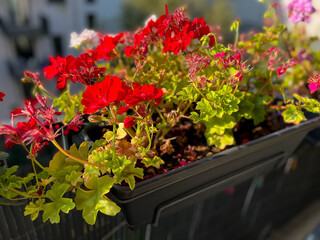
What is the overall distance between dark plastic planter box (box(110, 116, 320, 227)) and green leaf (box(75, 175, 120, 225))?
23 mm

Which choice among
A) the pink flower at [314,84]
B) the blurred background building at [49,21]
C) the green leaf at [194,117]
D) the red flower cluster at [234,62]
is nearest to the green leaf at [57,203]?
the green leaf at [194,117]

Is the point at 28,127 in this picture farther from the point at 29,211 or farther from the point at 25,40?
the point at 25,40

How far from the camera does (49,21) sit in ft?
33.9

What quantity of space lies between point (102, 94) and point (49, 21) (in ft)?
37.0

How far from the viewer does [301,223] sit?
5.09ft

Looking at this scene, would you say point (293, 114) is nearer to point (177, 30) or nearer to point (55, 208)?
point (177, 30)

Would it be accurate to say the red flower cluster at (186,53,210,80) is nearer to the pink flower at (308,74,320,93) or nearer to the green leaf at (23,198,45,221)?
the pink flower at (308,74,320,93)

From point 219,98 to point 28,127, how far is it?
342 mm

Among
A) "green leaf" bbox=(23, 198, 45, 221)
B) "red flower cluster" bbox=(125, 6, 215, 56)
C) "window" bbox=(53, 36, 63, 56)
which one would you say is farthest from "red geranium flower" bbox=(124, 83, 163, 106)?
"window" bbox=(53, 36, 63, 56)

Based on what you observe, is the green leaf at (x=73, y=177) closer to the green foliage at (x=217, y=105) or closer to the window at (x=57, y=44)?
the green foliage at (x=217, y=105)

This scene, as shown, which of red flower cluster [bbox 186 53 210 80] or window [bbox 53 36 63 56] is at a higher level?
window [bbox 53 36 63 56]

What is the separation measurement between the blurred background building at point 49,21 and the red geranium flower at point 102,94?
7.13 metres

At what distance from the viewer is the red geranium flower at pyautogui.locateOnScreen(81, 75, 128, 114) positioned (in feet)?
1.41

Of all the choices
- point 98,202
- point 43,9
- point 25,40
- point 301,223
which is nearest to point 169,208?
point 98,202
